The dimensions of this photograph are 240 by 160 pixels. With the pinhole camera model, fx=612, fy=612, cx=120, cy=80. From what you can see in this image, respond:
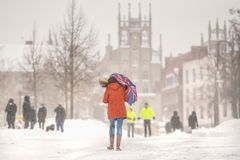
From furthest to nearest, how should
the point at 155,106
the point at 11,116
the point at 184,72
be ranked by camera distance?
1. the point at 155,106
2. the point at 184,72
3. the point at 11,116

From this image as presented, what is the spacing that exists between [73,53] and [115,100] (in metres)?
26.0

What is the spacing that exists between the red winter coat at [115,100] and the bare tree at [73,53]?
24.9m

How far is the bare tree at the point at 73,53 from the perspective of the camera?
123ft

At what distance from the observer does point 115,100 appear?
1197 cm

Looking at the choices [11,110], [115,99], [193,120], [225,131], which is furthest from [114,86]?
[193,120]

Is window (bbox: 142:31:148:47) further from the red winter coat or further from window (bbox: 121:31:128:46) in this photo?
the red winter coat

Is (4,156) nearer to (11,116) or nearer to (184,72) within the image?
(11,116)

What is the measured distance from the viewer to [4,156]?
10.4m

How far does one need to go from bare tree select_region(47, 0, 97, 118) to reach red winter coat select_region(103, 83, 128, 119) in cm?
2494

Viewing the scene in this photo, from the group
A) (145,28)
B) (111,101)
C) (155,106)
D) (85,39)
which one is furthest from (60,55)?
(145,28)

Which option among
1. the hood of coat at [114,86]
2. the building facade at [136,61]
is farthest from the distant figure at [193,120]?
the building facade at [136,61]

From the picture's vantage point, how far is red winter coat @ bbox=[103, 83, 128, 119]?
11945 mm

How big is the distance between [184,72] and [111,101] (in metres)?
75.0

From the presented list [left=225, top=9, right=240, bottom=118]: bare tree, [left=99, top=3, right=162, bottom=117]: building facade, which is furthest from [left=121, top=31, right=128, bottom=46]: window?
[left=225, top=9, right=240, bottom=118]: bare tree
